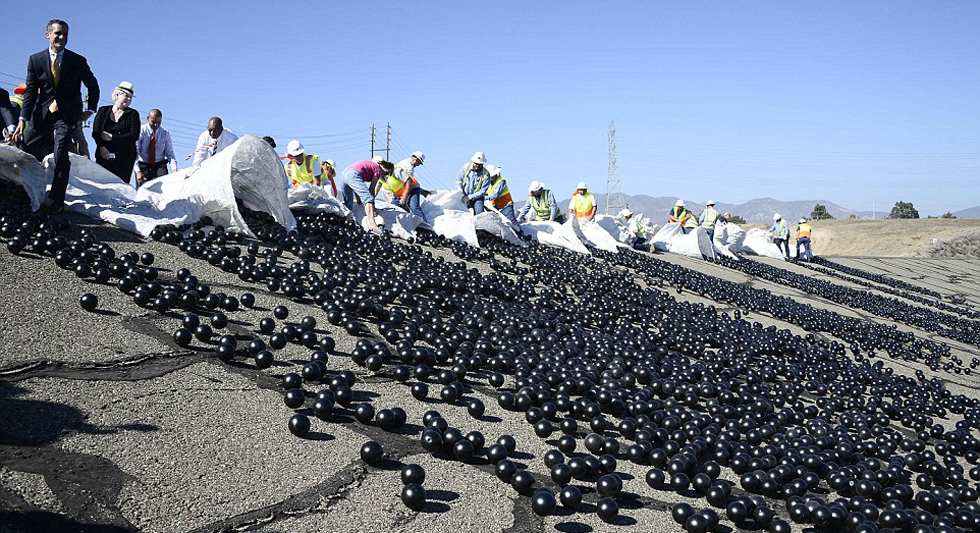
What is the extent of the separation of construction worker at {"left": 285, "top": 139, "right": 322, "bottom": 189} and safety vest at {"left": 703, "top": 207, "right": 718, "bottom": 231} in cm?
1346

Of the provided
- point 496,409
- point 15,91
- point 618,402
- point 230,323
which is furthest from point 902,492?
point 15,91

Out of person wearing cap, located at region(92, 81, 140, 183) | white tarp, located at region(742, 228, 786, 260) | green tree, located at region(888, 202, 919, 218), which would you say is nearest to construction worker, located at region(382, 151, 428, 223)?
person wearing cap, located at region(92, 81, 140, 183)

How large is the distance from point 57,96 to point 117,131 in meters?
2.20

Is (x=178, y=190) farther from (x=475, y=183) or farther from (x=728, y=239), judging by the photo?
(x=728, y=239)

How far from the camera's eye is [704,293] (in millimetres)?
A: 11906

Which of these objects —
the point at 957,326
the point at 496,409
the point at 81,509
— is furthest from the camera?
the point at 957,326

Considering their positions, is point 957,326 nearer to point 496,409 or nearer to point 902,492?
point 902,492

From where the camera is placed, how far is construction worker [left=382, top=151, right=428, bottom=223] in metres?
12.9

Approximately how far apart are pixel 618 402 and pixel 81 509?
129 inches

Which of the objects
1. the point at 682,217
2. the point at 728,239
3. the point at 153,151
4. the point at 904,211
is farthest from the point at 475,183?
the point at 904,211

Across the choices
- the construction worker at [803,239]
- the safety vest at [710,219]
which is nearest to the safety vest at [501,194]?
the safety vest at [710,219]

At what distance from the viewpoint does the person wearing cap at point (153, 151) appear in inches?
403

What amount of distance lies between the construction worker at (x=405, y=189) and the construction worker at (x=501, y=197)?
2.20 meters

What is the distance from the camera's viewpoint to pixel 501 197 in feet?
49.5
